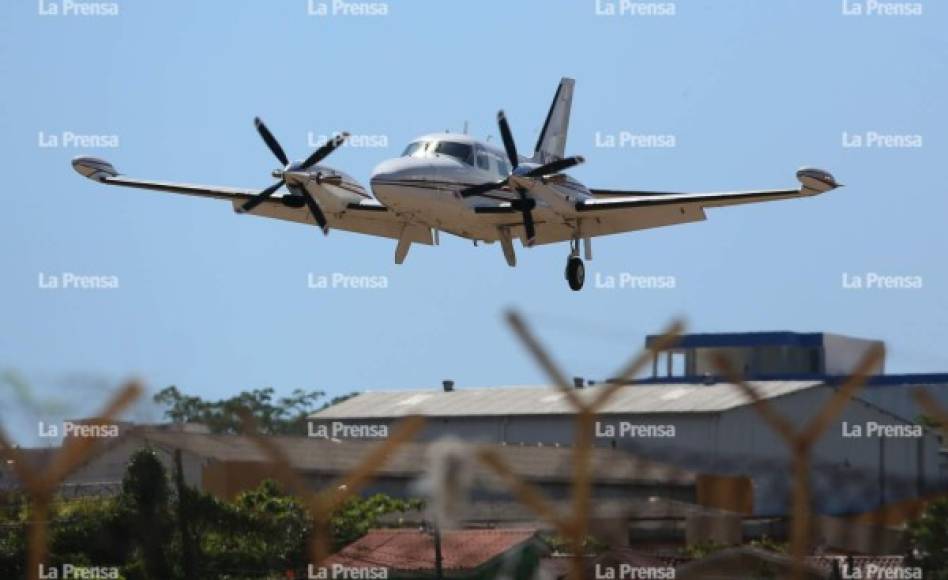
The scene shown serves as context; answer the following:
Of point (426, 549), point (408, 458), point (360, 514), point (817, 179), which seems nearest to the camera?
point (408, 458)

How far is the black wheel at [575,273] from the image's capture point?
46781 mm

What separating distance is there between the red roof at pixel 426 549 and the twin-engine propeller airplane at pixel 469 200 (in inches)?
732

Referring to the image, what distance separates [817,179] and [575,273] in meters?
9.65

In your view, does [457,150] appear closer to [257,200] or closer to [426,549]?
[257,200]

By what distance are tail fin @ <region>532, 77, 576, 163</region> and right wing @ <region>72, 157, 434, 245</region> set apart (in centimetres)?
548

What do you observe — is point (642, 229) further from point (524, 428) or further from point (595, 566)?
point (595, 566)

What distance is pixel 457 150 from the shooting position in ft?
142

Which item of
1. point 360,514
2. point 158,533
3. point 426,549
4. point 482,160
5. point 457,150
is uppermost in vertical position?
point 457,150

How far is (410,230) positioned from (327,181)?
3156 millimetres

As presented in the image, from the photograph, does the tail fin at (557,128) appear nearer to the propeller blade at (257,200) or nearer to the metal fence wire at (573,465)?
the propeller blade at (257,200)

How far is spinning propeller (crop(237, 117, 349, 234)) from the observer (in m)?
43.1

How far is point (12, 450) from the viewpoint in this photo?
1897 centimetres

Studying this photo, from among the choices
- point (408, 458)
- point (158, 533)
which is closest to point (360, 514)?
point (158, 533)

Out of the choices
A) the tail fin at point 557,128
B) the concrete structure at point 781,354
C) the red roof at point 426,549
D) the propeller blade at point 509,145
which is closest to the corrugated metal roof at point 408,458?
the red roof at point 426,549
